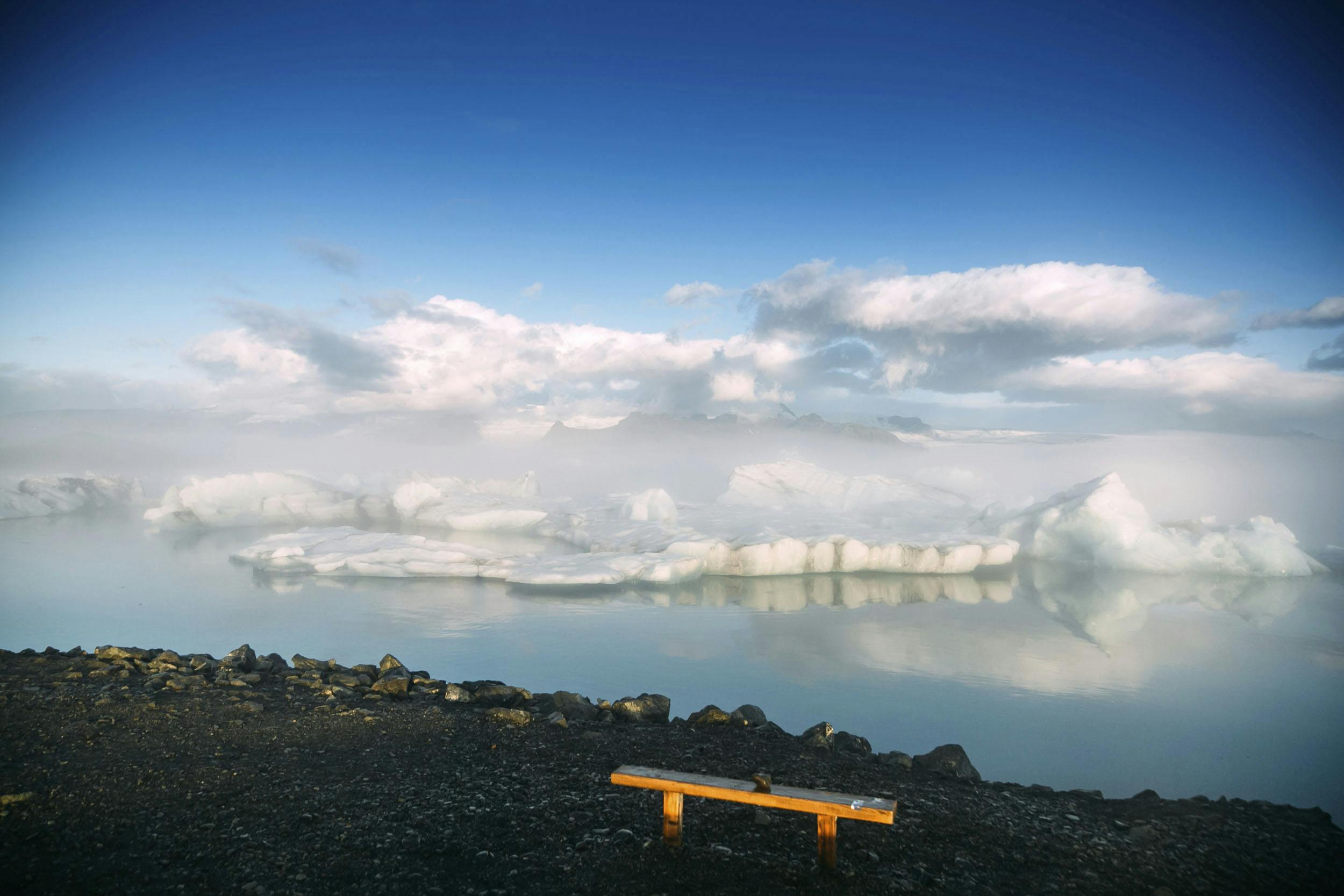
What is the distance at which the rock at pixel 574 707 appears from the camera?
647 centimetres

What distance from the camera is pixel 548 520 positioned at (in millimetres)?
25359

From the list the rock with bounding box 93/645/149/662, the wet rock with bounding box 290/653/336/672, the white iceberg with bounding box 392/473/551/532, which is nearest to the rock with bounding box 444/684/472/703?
the wet rock with bounding box 290/653/336/672

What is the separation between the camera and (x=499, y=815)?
4168mm

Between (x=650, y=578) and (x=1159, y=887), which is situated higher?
(x=650, y=578)

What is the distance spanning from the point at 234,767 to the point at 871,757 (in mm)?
4843

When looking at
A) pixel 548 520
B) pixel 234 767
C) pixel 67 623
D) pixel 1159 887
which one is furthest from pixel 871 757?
pixel 548 520

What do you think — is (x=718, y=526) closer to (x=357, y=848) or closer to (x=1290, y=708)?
(x=1290, y=708)

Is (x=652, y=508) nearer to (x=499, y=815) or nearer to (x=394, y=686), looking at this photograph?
(x=394, y=686)

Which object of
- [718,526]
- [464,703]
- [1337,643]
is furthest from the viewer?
[718,526]

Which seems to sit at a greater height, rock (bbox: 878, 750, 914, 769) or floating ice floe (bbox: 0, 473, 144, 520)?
floating ice floe (bbox: 0, 473, 144, 520)

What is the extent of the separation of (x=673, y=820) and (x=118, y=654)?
22.4ft

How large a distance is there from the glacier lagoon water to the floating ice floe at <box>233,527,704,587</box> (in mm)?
458

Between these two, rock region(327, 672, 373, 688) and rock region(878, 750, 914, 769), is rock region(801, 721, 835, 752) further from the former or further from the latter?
rock region(327, 672, 373, 688)

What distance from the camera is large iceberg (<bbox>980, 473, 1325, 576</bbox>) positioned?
1944 cm
